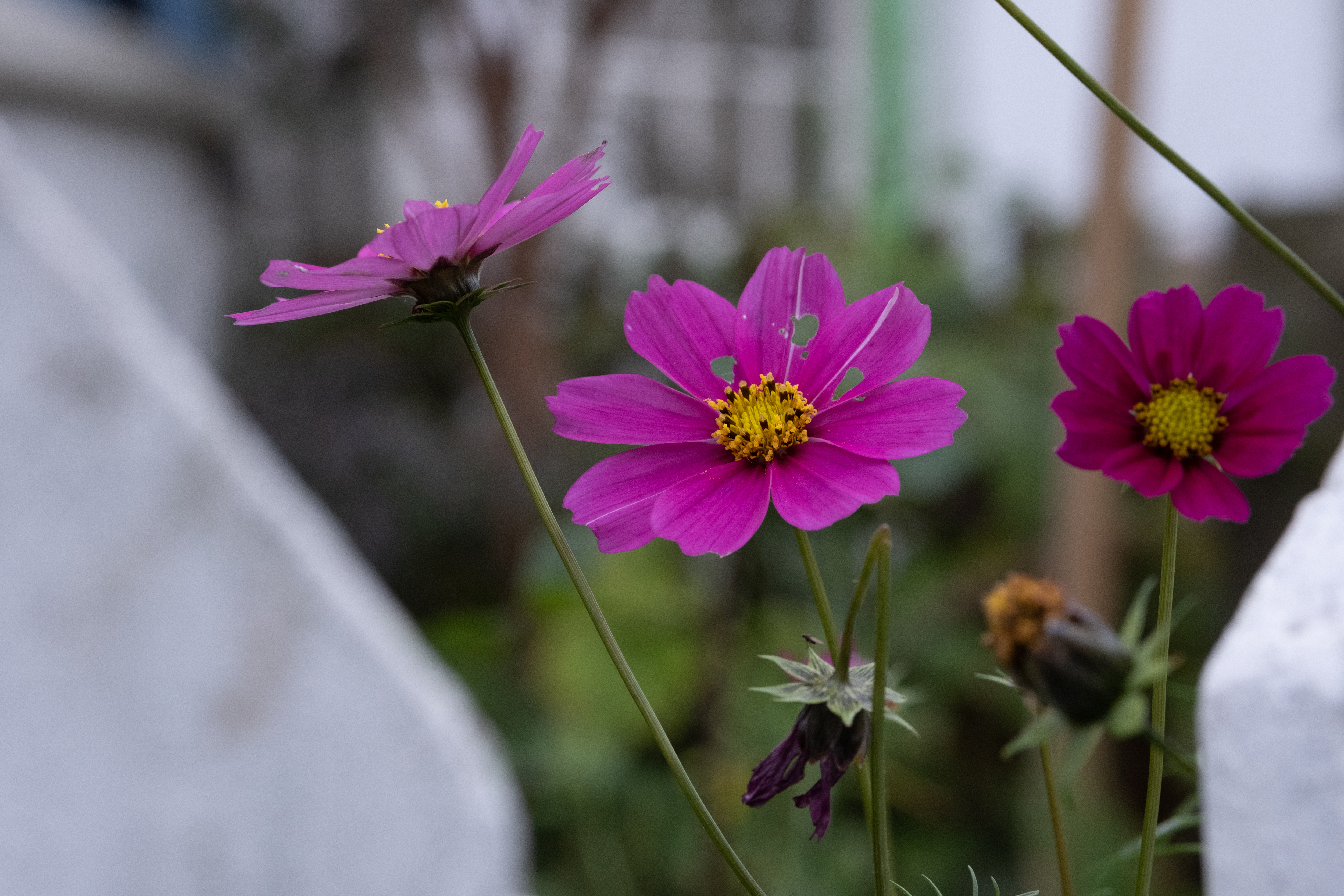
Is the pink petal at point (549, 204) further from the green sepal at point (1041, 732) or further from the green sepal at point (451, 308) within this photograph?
the green sepal at point (1041, 732)

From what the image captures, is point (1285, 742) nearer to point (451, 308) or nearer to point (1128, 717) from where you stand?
point (1128, 717)

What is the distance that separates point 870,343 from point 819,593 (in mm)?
46

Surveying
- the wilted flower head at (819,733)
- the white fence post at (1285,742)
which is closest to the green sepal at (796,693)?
the wilted flower head at (819,733)

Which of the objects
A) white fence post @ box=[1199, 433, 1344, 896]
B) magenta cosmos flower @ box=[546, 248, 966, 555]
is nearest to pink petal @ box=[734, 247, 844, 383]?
magenta cosmos flower @ box=[546, 248, 966, 555]

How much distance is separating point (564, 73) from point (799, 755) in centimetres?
217

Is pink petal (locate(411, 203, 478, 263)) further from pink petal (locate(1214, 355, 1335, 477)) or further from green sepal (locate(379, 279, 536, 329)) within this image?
pink petal (locate(1214, 355, 1335, 477))

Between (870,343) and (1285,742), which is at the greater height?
(870,343)

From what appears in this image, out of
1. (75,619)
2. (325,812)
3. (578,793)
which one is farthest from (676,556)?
(75,619)

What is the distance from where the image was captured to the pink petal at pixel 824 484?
16cm

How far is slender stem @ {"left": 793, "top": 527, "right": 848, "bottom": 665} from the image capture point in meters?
0.16

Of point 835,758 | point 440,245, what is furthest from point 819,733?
point 440,245

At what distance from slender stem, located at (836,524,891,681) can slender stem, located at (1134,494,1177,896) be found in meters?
0.05

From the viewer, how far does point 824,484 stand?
0.17 meters

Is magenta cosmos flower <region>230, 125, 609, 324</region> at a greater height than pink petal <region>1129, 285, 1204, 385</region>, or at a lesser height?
greater
